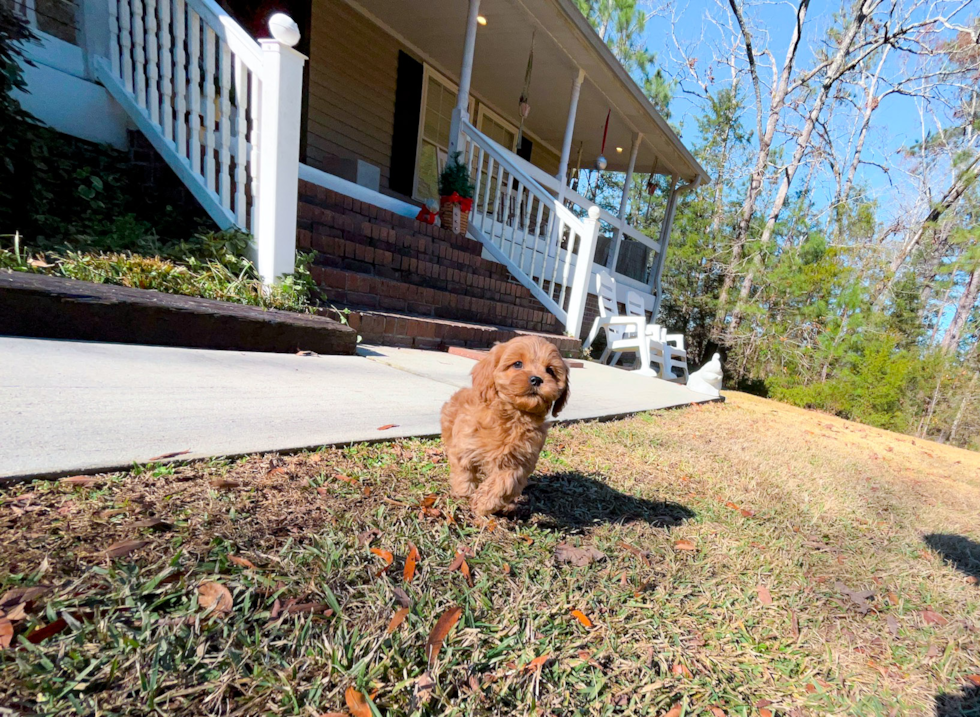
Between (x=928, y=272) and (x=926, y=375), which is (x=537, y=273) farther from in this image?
(x=928, y=272)

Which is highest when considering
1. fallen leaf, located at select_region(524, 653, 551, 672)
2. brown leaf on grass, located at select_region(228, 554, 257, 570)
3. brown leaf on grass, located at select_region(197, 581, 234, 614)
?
brown leaf on grass, located at select_region(228, 554, 257, 570)

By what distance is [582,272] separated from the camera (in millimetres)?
7895

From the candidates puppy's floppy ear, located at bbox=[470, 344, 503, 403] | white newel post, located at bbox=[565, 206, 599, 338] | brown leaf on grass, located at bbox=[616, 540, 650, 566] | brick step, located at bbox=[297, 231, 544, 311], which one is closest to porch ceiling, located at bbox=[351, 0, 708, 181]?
white newel post, located at bbox=[565, 206, 599, 338]

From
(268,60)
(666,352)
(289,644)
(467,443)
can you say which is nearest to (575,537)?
(467,443)

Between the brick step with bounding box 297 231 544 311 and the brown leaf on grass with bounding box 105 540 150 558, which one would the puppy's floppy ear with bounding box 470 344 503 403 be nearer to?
the brown leaf on grass with bounding box 105 540 150 558

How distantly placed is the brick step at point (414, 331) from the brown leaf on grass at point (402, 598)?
3.41 m

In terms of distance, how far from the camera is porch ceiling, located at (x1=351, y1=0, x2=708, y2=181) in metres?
7.92

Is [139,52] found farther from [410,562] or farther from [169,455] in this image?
[410,562]

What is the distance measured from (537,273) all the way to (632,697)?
8.41m

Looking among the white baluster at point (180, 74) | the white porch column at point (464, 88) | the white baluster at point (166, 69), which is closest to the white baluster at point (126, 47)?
the white baluster at point (166, 69)

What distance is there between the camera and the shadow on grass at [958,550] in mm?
2518

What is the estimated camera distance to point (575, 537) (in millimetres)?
1967

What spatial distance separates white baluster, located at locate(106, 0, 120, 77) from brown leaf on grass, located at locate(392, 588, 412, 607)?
20.3ft

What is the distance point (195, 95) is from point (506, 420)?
4.64 m
